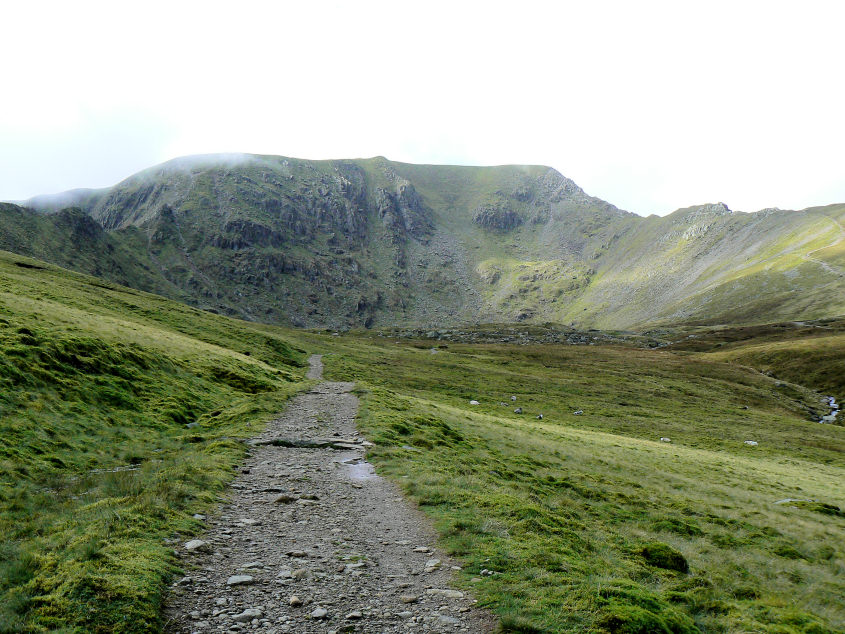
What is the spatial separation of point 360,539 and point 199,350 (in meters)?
41.6

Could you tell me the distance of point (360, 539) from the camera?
11.6 meters

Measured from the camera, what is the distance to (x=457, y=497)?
1504 cm

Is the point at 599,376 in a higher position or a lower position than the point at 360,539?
lower

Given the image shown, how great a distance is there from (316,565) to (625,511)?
17.0 m

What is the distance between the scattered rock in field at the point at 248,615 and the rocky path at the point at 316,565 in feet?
0.06

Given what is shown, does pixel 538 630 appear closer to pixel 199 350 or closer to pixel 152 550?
pixel 152 550

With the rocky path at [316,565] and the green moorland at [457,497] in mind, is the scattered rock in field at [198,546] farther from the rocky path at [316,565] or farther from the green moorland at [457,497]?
the green moorland at [457,497]

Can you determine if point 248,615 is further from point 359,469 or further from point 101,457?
point 101,457

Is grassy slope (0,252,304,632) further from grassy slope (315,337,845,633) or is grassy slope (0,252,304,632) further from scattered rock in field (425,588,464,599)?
grassy slope (315,337,845,633)

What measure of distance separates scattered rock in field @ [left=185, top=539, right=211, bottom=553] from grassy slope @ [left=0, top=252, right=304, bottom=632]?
0.58 m

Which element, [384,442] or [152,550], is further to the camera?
[384,442]

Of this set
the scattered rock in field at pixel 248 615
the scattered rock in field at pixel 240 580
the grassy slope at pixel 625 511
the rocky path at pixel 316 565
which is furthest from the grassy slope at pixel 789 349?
the scattered rock in field at pixel 248 615

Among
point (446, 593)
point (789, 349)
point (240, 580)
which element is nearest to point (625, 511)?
point (446, 593)

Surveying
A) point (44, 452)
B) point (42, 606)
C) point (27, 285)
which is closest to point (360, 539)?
point (42, 606)
